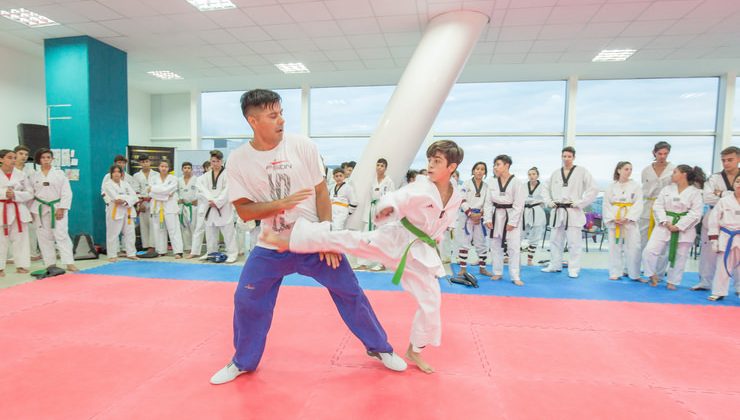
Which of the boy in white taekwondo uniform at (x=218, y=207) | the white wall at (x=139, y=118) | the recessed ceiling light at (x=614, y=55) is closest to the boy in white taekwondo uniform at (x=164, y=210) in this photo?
the boy in white taekwondo uniform at (x=218, y=207)

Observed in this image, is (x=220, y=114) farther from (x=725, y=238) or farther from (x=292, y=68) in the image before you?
(x=725, y=238)

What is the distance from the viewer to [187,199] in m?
6.46

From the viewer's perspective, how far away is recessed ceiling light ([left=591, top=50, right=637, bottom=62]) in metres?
6.75

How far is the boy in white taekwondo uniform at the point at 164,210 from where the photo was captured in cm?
601

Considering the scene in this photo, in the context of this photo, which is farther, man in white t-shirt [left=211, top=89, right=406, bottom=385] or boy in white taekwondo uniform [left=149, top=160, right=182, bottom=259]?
boy in white taekwondo uniform [left=149, top=160, right=182, bottom=259]

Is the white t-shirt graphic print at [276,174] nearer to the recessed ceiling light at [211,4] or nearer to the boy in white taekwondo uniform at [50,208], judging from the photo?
the recessed ceiling light at [211,4]

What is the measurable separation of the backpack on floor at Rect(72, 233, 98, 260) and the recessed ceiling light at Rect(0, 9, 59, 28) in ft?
10.5

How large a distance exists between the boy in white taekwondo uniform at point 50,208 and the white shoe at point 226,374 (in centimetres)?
408

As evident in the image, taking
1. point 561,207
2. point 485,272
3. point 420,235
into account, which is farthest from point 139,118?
point 420,235

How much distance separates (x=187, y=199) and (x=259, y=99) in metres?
5.32

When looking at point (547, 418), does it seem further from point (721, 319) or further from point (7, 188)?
point (7, 188)

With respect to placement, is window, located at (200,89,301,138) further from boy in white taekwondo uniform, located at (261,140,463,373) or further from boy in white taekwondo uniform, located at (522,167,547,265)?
boy in white taekwondo uniform, located at (261,140,463,373)

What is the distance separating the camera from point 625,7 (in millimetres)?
5004

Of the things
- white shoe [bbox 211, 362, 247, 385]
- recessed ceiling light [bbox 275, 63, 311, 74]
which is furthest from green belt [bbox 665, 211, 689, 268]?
recessed ceiling light [bbox 275, 63, 311, 74]
